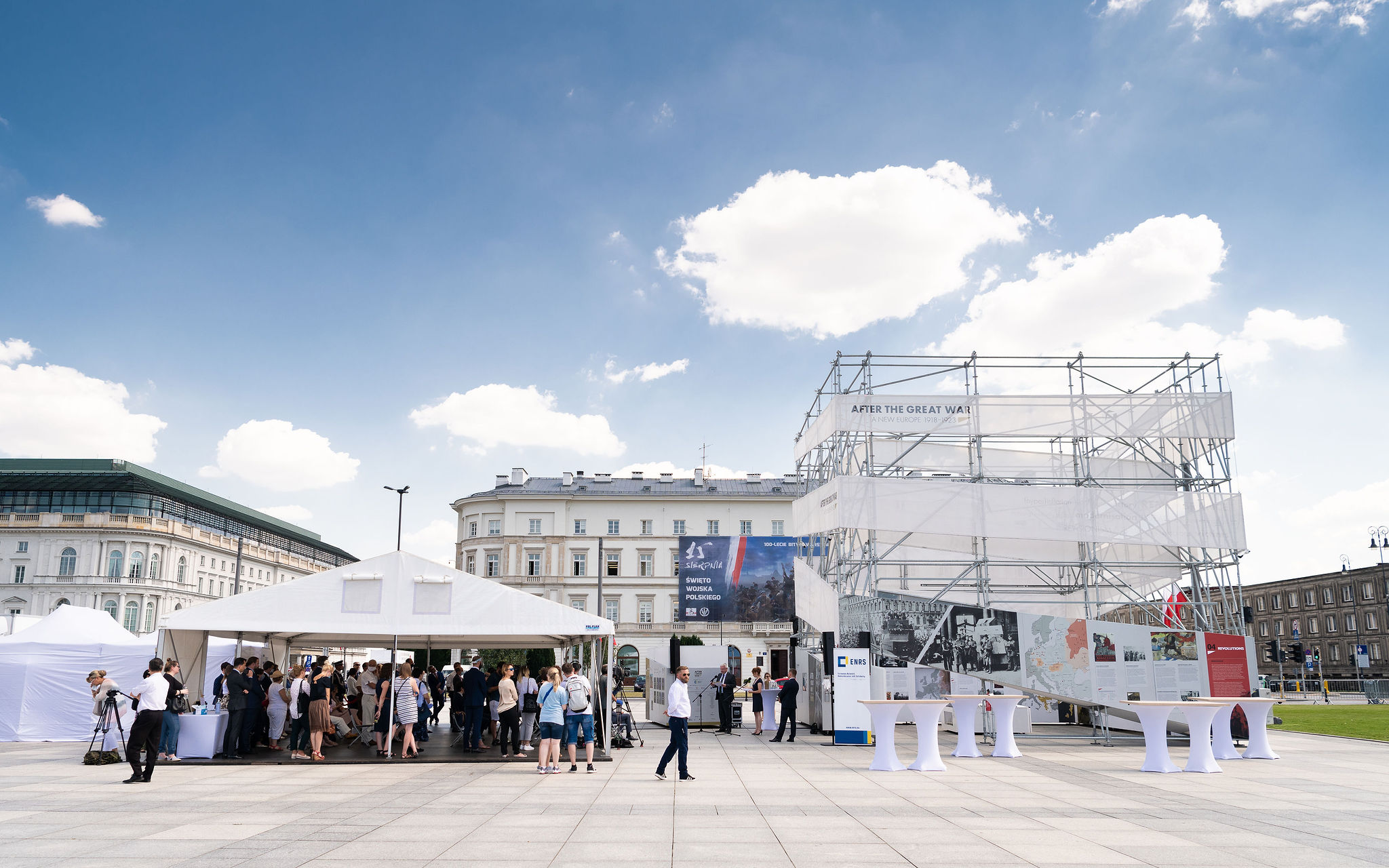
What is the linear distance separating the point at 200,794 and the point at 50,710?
36.6 ft

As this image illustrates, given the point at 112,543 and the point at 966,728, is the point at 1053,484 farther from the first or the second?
the point at 112,543

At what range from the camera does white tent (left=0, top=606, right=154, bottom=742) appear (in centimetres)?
1998

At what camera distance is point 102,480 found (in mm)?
72438

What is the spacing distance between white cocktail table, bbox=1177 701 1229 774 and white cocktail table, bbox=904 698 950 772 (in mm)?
3700

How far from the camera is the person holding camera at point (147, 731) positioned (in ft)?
42.3

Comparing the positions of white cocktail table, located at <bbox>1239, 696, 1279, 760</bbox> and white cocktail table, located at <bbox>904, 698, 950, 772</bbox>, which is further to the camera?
white cocktail table, located at <bbox>1239, 696, 1279, 760</bbox>

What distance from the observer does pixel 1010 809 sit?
1091cm

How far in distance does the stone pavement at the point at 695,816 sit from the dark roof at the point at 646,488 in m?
→ 54.3

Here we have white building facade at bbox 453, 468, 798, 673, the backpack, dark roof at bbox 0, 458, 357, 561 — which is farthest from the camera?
dark roof at bbox 0, 458, 357, 561

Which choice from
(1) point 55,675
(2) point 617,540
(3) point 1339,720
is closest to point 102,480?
(2) point 617,540

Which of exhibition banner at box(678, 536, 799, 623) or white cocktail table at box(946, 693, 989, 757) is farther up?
exhibition banner at box(678, 536, 799, 623)

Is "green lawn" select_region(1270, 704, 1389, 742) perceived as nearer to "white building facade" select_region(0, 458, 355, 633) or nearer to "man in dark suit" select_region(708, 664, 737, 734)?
"man in dark suit" select_region(708, 664, 737, 734)

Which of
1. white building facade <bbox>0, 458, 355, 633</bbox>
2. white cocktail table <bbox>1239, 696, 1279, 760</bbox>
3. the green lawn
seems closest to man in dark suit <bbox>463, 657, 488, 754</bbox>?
white cocktail table <bbox>1239, 696, 1279, 760</bbox>

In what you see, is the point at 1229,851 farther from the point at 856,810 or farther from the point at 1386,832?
the point at 856,810
